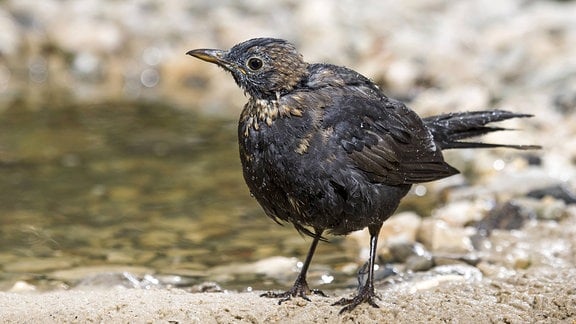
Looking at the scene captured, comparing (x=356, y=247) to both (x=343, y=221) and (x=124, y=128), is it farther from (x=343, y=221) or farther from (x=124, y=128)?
(x=124, y=128)

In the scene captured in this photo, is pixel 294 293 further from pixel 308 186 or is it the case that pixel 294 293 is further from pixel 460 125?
pixel 460 125

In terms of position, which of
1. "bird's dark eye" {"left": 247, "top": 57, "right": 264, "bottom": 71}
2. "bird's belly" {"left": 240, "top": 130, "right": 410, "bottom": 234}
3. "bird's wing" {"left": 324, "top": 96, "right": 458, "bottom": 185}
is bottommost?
"bird's belly" {"left": 240, "top": 130, "right": 410, "bottom": 234}

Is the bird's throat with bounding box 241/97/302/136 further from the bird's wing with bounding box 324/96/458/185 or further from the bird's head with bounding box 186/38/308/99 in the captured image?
the bird's wing with bounding box 324/96/458/185

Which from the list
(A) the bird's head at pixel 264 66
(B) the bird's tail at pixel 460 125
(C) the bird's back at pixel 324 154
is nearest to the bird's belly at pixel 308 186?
(C) the bird's back at pixel 324 154

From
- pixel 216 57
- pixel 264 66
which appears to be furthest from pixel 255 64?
pixel 216 57

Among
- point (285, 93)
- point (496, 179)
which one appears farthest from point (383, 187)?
point (496, 179)

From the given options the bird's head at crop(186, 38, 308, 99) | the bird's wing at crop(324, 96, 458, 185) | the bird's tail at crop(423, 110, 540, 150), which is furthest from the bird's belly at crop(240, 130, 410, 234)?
the bird's tail at crop(423, 110, 540, 150)
